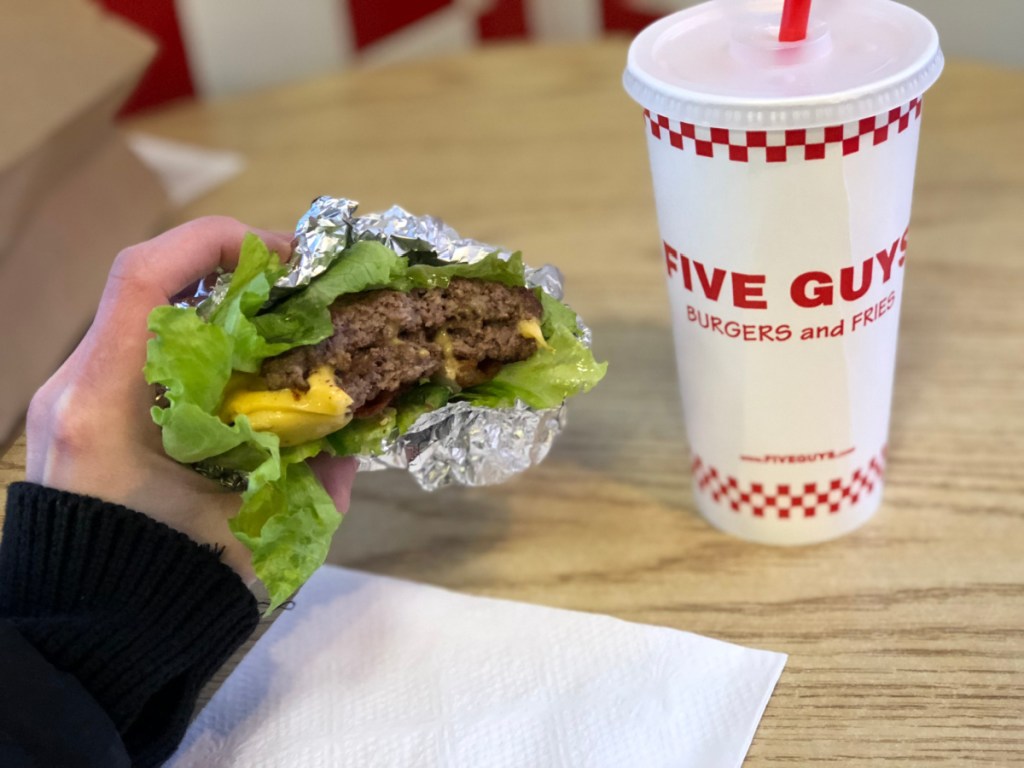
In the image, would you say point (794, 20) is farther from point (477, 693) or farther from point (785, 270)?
point (477, 693)

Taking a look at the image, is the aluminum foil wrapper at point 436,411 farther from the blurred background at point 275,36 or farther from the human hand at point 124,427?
the blurred background at point 275,36

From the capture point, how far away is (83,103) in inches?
54.7

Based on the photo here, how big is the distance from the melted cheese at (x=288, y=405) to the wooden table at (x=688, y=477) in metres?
0.17

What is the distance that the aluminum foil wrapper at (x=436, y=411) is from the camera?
0.82 m

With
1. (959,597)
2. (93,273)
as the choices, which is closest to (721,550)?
(959,597)

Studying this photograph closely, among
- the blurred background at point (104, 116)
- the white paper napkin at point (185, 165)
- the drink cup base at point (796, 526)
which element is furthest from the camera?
the white paper napkin at point (185, 165)

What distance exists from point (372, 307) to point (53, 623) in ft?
1.05

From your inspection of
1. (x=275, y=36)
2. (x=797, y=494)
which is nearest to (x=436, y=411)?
(x=797, y=494)

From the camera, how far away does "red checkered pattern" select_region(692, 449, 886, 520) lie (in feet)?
3.11

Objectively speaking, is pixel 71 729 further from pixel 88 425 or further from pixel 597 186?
pixel 597 186

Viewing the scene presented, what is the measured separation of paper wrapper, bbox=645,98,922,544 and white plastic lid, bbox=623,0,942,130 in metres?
0.02

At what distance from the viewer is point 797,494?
37.4 inches

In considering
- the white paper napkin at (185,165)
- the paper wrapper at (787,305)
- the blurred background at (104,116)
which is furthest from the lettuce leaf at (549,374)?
the white paper napkin at (185,165)

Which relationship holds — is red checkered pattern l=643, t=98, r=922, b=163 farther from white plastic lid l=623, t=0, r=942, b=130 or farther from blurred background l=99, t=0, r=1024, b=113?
blurred background l=99, t=0, r=1024, b=113
